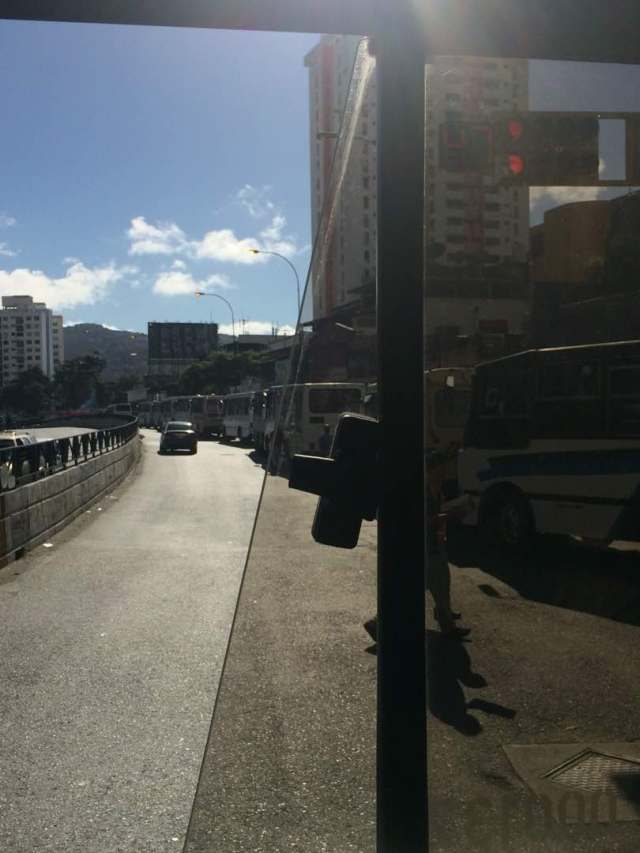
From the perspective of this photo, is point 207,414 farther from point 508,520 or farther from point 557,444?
point 557,444

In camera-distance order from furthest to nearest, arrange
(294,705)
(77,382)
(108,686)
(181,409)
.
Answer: (77,382), (181,409), (108,686), (294,705)

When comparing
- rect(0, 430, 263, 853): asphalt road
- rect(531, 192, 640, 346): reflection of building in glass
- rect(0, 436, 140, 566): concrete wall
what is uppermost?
rect(531, 192, 640, 346): reflection of building in glass

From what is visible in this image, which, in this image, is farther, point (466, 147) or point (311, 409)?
point (311, 409)

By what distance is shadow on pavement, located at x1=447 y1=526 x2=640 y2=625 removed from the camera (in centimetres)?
177

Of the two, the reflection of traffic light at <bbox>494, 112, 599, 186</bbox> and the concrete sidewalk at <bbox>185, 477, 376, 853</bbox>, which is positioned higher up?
the reflection of traffic light at <bbox>494, 112, 599, 186</bbox>

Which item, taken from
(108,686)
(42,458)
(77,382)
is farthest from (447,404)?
(77,382)

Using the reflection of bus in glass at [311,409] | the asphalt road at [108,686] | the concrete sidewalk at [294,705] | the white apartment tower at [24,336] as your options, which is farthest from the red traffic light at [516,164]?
the white apartment tower at [24,336]

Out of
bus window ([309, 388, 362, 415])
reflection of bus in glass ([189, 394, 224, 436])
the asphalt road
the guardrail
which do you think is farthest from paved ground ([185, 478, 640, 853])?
reflection of bus in glass ([189, 394, 224, 436])

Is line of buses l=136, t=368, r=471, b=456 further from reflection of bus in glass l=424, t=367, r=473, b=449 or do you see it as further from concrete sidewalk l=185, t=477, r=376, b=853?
concrete sidewalk l=185, t=477, r=376, b=853

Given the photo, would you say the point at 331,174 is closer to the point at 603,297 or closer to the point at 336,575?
the point at 603,297

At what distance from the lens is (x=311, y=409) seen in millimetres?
2238

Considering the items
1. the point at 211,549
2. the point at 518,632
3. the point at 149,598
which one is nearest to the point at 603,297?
the point at 518,632

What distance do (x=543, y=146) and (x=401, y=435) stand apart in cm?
71

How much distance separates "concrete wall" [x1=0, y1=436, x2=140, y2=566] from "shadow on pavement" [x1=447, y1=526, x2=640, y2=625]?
9.21 meters
